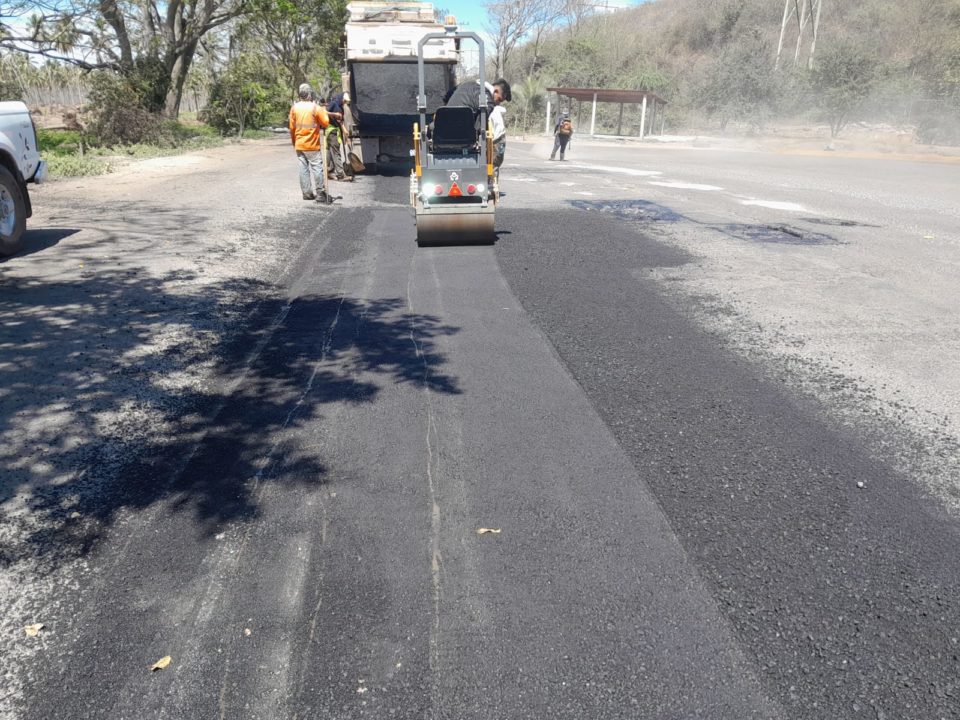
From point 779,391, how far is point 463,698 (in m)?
3.43

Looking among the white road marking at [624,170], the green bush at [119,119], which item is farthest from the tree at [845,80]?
the green bush at [119,119]

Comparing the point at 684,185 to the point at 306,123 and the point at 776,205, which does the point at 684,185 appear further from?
the point at 306,123

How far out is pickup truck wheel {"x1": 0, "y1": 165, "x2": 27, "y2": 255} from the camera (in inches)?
322

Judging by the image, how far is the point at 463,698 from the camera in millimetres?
2381

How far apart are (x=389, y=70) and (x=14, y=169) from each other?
33.3ft

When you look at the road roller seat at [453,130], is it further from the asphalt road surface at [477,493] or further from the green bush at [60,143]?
the green bush at [60,143]

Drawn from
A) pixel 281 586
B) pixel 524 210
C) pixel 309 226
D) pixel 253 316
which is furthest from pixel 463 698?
pixel 524 210

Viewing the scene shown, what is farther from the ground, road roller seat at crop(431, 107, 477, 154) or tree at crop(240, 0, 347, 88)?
tree at crop(240, 0, 347, 88)

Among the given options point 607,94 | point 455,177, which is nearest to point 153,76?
point 455,177

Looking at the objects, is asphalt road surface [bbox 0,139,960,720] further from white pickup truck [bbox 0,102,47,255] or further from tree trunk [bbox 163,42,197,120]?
tree trunk [bbox 163,42,197,120]

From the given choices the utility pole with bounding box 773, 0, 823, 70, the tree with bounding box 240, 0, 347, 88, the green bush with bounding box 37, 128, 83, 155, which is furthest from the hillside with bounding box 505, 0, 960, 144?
the green bush with bounding box 37, 128, 83, 155

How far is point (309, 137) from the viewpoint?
41.5ft

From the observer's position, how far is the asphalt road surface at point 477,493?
8.14 ft

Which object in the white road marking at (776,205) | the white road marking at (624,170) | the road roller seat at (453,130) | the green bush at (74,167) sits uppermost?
the road roller seat at (453,130)
